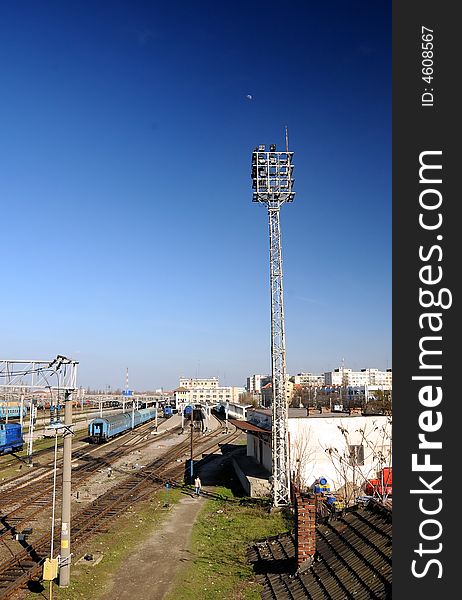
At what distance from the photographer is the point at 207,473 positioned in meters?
37.5

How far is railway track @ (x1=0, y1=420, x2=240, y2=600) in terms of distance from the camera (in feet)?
56.4

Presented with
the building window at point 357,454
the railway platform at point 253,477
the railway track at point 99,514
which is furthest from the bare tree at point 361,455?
the railway track at point 99,514

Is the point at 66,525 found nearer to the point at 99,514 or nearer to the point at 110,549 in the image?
the point at 110,549

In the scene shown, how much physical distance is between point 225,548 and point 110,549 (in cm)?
433

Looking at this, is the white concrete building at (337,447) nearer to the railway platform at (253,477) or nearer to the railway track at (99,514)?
the railway platform at (253,477)

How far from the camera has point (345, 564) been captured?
9922 mm

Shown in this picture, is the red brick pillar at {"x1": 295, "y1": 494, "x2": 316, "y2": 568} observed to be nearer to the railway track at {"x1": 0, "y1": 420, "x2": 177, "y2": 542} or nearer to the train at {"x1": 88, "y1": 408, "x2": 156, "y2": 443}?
the railway track at {"x1": 0, "y1": 420, "x2": 177, "y2": 542}

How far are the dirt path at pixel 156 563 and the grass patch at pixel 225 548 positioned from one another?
0.39 meters

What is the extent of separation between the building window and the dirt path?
969 centimetres

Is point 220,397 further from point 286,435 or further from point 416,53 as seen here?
point 416,53

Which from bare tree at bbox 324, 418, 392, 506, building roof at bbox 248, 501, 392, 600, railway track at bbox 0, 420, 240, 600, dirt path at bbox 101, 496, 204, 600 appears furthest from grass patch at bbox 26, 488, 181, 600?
bare tree at bbox 324, 418, 392, 506

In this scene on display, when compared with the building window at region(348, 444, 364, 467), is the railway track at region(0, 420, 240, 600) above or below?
below

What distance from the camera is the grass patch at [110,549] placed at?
16.0 meters

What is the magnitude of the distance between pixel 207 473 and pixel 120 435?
2942 cm
